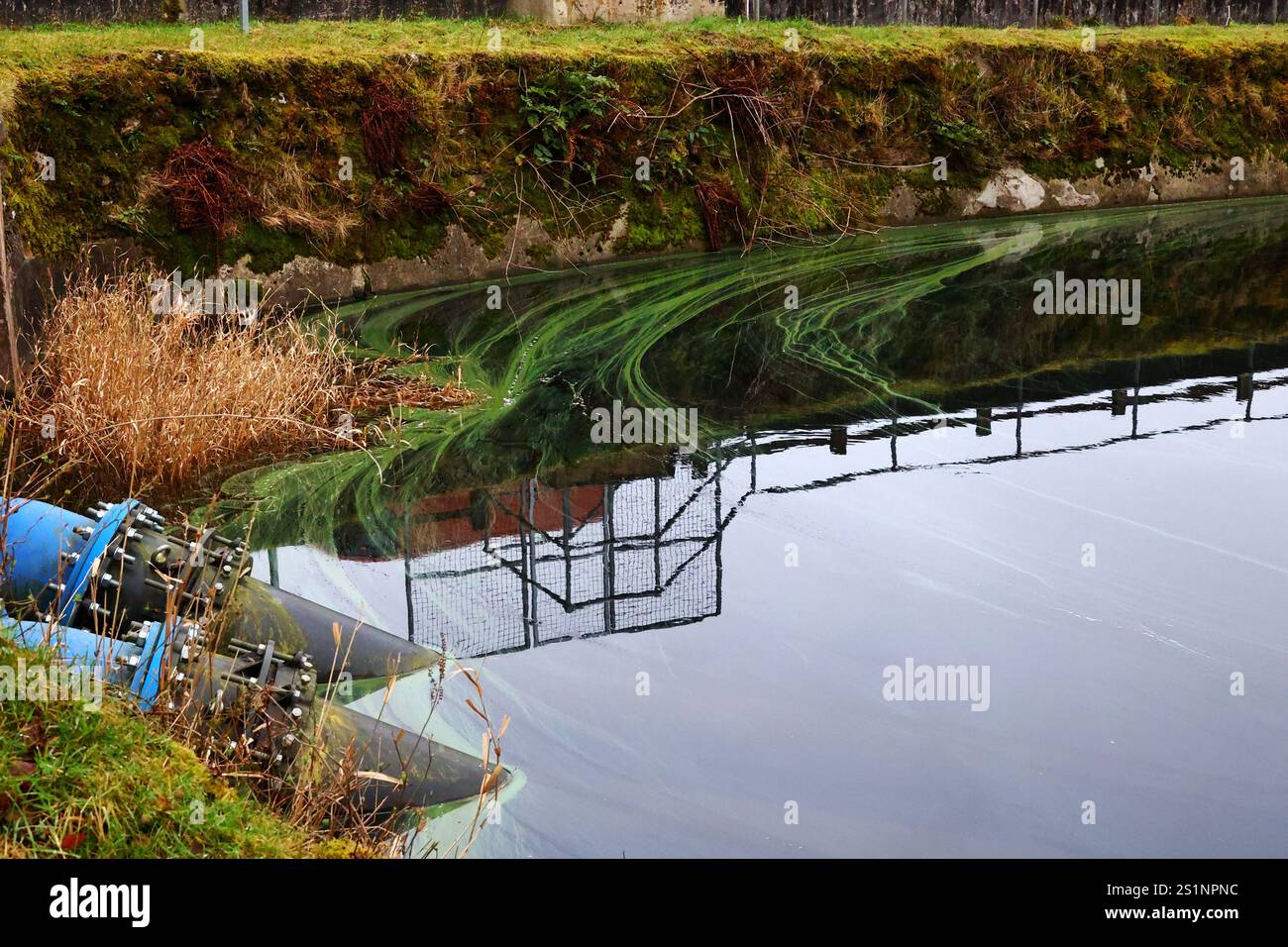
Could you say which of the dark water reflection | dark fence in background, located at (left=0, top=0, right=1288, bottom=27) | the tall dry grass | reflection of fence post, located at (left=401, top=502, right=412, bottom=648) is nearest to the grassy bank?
dark fence in background, located at (left=0, top=0, right=1288, bottom=27)

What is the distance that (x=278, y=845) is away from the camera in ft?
13.1

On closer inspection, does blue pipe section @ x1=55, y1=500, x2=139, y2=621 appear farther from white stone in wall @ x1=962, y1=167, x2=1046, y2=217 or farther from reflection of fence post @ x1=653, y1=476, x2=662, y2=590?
white stone in wall @ x1=962, y1=167, x2=1046, y2=217

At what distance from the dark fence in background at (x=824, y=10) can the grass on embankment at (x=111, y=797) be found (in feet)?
39.5

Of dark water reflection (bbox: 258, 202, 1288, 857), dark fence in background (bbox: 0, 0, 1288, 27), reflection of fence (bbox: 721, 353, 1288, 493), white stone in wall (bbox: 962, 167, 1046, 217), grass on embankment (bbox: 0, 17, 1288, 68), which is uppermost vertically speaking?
dark fence in background (bbox: 0, 0, 1288, 27)

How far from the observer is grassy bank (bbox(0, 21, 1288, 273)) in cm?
1083

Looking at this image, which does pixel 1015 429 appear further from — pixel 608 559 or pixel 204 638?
pixel 204 638

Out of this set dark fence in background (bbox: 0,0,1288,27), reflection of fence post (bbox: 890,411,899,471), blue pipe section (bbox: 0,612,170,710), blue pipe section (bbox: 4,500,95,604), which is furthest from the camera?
dark fence in background (bbox: 0,0,1288,27)

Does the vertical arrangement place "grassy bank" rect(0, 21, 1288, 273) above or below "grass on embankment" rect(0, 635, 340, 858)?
above

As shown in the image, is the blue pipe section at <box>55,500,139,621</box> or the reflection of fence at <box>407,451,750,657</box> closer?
the blue pipe section at <box>55,500,139,621</box>

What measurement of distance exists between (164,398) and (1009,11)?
14985mm

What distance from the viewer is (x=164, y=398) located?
7902mm

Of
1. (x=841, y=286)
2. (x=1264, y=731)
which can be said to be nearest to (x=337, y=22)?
(x=841, y=286)

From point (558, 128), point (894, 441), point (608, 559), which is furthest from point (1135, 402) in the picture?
point (558, 128)

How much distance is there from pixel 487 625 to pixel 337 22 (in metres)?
10.1
